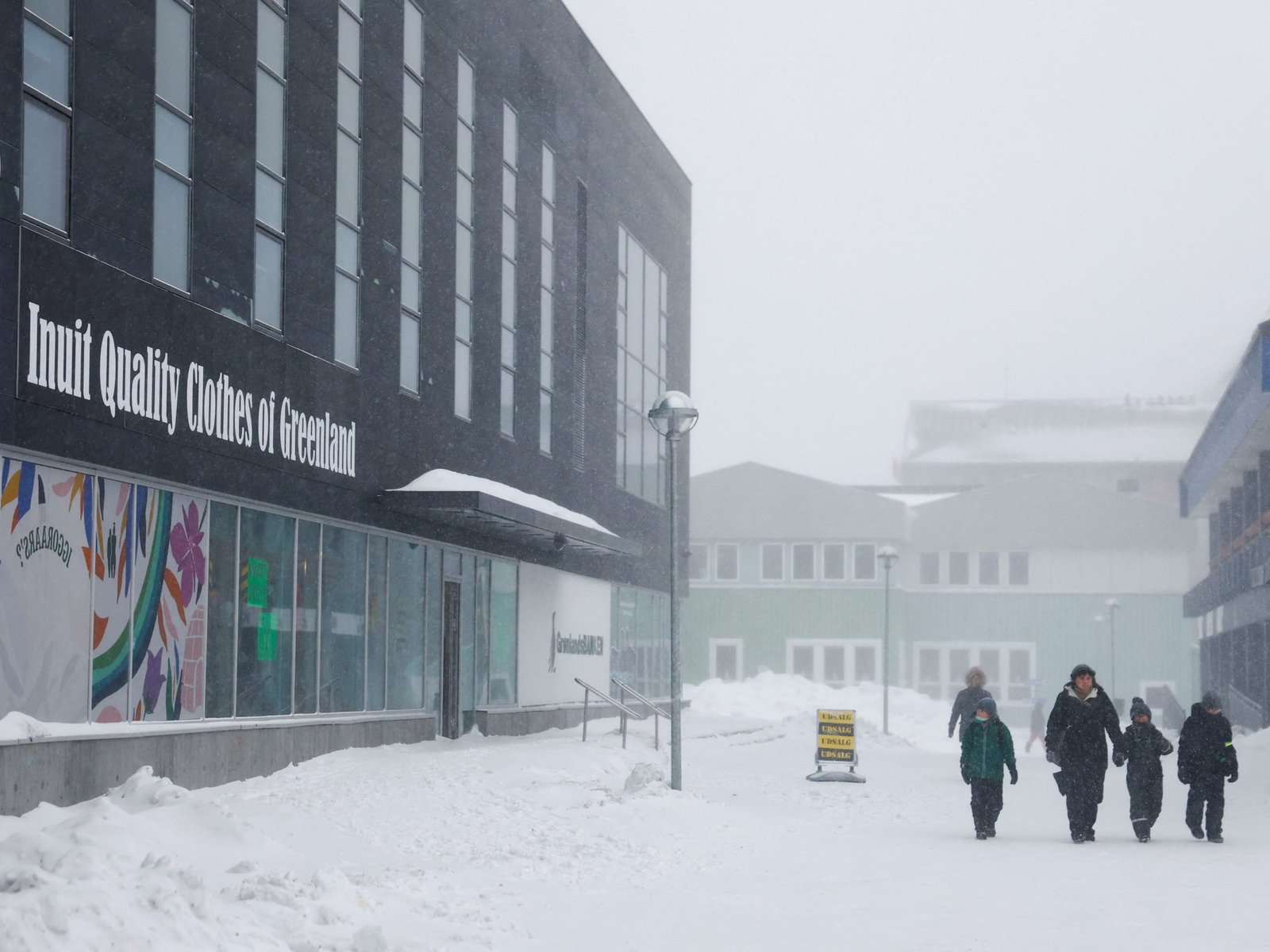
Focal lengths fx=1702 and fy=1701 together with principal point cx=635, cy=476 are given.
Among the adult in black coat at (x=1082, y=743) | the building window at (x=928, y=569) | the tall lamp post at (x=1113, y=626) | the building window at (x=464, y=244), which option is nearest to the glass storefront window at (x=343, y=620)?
the building window at (x=464, y=244)

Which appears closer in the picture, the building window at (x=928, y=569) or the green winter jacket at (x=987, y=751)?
the green winter jacket at (x=987, y=751)

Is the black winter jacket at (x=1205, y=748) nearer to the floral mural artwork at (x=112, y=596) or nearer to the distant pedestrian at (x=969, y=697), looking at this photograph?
the distant pedestrian at (x=969, y=697)

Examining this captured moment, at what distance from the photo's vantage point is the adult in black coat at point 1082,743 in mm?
14812

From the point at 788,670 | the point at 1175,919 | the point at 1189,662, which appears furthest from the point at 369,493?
the point at 1189,662

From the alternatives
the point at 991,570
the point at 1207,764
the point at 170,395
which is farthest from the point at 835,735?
the point at 991,570

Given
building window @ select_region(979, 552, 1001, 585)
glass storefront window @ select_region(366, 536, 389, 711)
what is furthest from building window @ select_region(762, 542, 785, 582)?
glass storefront window @ select_region(366, 536, 389, 711)

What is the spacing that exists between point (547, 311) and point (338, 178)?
31.8 ft

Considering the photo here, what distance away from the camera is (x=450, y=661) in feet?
83.1

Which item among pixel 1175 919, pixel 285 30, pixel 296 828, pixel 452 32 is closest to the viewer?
pixel 1175 919

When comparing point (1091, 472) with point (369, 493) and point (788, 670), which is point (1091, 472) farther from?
point (369, 493)

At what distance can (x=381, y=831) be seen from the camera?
13.1 m

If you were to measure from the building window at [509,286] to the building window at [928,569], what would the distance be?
35637mm

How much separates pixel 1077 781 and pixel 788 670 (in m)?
43.7

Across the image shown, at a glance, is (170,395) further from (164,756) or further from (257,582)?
(164,756)
